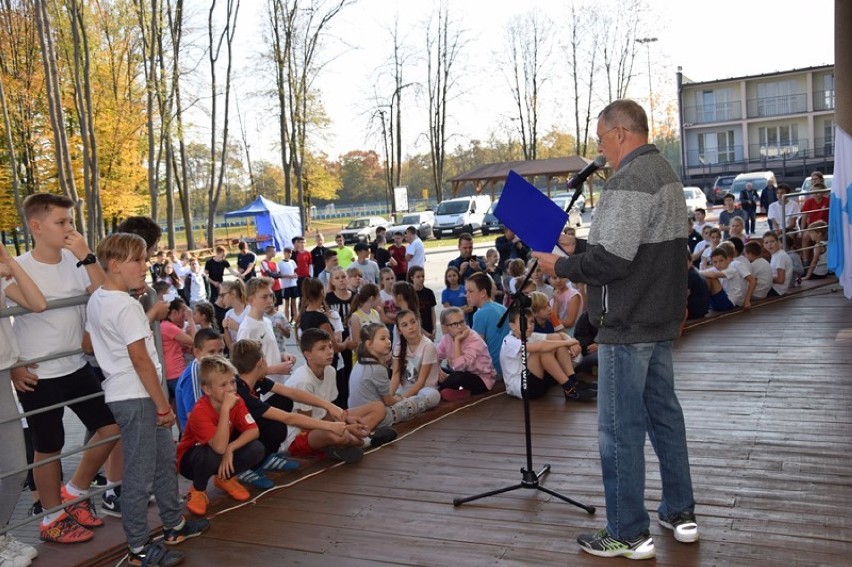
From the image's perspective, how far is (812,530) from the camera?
373 centimetres

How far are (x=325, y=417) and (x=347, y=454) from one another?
44 centimetres

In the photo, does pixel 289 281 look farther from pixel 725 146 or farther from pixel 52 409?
pixel 725 146

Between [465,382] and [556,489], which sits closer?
[556,489]

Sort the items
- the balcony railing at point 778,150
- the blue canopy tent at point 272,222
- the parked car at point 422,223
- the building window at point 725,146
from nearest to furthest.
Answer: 1. the blue canopy tent at point 272,222
2. the parked car at point 422,223
3. the balcony railing at point 778,150
4. the building window at point 725,146

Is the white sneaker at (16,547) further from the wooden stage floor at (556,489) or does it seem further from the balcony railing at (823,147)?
the balcony railing at (823,147)

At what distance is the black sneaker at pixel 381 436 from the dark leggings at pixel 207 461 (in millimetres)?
1064

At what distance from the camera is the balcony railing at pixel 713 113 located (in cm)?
5506

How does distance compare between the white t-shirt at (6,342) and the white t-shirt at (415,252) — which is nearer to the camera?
the white t-shirt at (6,342)

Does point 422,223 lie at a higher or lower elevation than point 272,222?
lower

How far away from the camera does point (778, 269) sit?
11219 mm

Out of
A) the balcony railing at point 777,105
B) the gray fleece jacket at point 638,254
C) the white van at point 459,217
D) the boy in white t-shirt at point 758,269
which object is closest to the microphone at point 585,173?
the gray fleece jacket at point 638,254

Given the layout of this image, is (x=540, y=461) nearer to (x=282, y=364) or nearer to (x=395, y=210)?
(x=282, y=364)

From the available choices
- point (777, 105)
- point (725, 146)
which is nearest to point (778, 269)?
point (725, 146)

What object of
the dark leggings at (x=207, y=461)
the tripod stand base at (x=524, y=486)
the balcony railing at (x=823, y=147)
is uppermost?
the balcony railing at (x=823, y=147)
